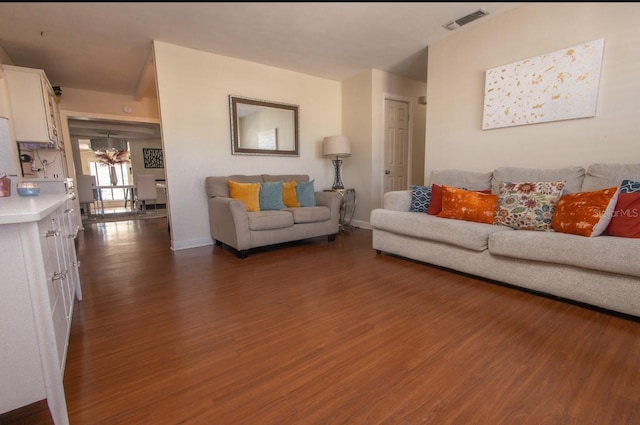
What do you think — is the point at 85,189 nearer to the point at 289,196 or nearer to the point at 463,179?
the point at 289,196

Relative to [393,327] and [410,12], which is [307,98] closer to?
[410,12]

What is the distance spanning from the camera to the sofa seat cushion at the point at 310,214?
3355 mm

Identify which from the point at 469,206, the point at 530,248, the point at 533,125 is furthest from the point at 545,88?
the point at 530,248

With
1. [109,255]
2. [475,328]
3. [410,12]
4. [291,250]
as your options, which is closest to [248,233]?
[291,250]

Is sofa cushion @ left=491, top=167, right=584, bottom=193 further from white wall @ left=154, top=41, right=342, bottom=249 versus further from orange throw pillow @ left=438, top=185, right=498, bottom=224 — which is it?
white wall @ left=154, top=41, right=342, bottom=249

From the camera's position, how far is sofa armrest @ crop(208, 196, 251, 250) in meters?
2.96

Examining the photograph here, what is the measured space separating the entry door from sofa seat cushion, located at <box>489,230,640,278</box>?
2.64 metres

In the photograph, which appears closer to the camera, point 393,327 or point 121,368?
point 121,368

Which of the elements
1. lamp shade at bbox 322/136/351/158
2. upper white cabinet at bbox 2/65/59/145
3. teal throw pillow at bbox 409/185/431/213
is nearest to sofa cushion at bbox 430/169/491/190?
teal throw pillow at bbox 409/185/431/213

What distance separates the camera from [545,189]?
223 cm

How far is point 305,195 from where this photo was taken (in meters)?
3.74

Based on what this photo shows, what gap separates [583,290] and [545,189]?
80 cm

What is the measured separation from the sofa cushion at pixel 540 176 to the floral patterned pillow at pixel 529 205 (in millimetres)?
125

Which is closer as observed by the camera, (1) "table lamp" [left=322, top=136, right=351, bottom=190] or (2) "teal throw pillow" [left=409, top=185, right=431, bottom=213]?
Result: (2) "teal throw pillow" [left=409, top=185, right=431, bottom=213]
